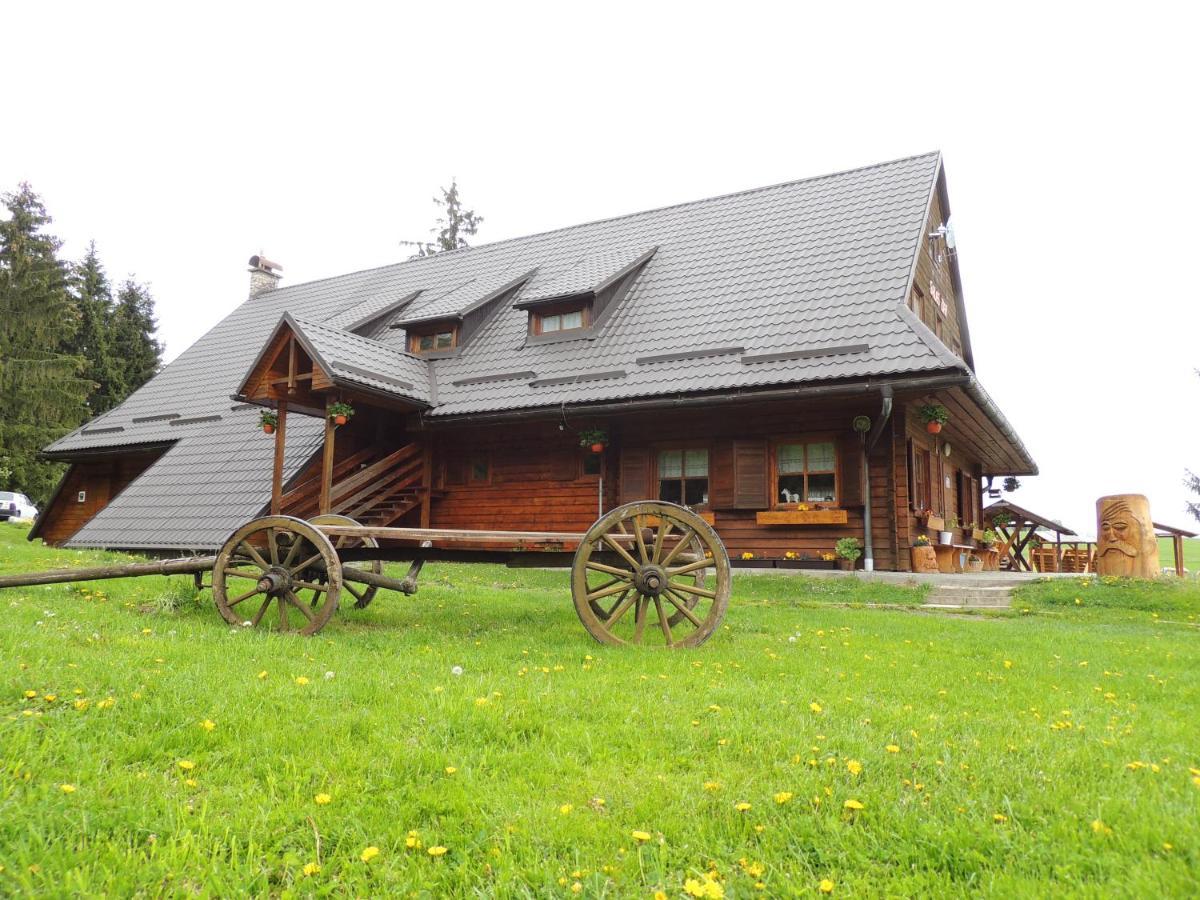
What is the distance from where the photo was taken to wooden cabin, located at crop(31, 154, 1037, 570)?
38.6 ft

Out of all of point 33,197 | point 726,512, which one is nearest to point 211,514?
point 726,512

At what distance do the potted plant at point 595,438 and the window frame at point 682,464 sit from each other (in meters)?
0.84

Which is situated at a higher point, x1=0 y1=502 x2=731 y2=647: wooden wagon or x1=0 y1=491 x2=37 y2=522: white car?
x1=0 y1=491 x2=37 y2=522: white car

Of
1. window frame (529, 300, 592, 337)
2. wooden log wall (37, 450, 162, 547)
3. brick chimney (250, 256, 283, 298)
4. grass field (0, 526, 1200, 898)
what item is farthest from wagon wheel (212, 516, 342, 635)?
brick chimney (250, 256, 283, 298)

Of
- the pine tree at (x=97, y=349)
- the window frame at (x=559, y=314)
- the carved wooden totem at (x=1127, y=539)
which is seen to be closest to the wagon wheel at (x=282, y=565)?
the window frame at (x=559, y=314)

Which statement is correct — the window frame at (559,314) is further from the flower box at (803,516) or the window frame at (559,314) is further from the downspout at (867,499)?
the downspout at (867,499)

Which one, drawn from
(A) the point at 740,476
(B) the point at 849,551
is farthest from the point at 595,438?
(B) the point at 849,551

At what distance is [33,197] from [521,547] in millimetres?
30957

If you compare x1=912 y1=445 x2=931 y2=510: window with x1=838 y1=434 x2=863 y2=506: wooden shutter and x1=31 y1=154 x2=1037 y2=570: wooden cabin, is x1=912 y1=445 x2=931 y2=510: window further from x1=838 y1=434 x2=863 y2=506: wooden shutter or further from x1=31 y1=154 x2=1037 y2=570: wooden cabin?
x1=838 y1=434 x2=863 y2=506: wooden shutter

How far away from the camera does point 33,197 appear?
28188 millimetres

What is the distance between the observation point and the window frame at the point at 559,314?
1451 centimetres

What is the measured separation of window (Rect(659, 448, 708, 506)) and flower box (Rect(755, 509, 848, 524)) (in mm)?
1079

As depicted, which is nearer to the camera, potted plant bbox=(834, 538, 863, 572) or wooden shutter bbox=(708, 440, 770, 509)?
potted plant bbox=(834, 538, 863, 572)

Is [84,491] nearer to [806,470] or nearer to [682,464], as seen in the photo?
[682,464]
